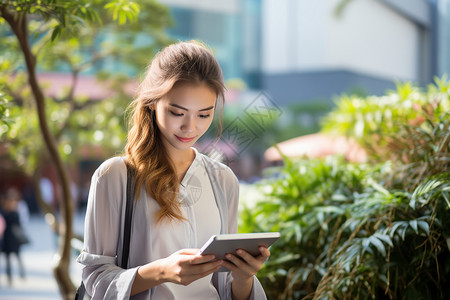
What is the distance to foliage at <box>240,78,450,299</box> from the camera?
1.93m

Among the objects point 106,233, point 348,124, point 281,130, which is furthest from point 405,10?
→ point 106,233

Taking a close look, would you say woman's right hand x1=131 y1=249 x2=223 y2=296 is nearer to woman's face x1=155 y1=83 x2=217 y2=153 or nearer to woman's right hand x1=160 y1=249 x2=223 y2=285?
woman's right hand x1=160 y1=249 x2=223 y2=285

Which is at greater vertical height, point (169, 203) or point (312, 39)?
point (312, 39)

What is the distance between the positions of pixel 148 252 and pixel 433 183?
1214 mm

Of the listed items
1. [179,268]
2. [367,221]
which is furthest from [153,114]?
[367,221]

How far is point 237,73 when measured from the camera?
1933 cm

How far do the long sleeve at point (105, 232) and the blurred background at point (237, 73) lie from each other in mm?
516

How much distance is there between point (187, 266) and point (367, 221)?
4.12 ft

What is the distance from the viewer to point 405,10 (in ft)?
71.2

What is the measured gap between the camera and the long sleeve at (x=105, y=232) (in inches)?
44.7

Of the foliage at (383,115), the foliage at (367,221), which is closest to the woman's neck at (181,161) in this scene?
the foliage at (367,221)

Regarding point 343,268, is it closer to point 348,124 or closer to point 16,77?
point 348,124

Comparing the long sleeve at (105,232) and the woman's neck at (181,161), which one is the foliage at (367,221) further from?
the long sleeve at (105,232)

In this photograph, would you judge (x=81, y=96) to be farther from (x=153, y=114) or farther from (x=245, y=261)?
(x=245, y=261)
